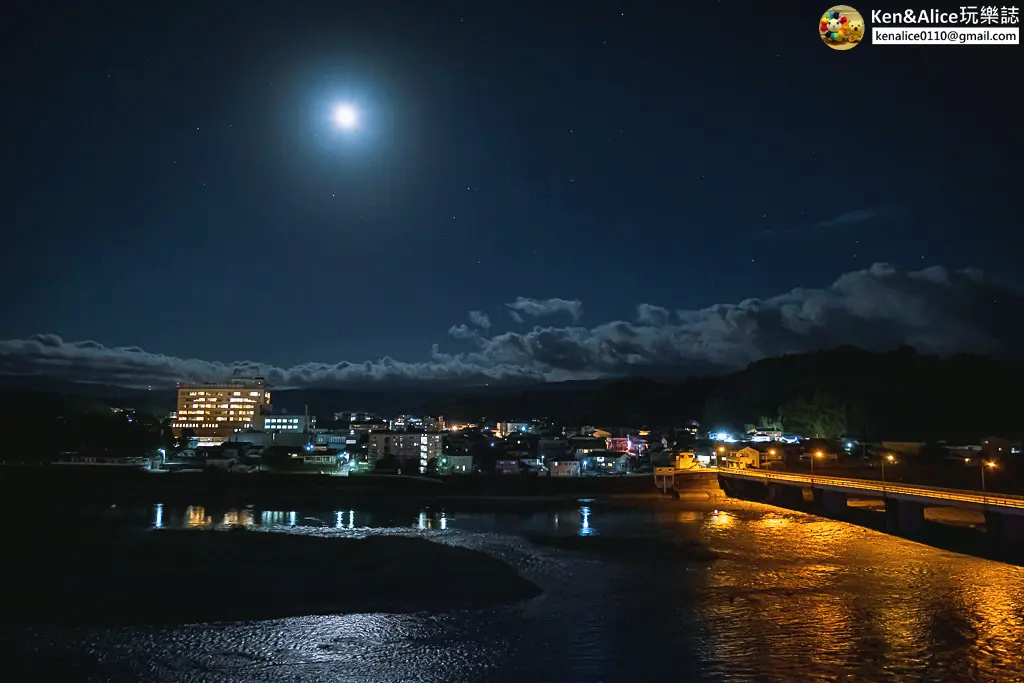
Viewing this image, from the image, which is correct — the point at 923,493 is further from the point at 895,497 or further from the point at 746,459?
the point at 746,459

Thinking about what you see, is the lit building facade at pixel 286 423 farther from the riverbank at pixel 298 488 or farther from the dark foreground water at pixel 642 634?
the dark foreground water at pixel 642 634

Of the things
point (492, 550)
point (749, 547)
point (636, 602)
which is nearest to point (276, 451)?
point (492, 550)

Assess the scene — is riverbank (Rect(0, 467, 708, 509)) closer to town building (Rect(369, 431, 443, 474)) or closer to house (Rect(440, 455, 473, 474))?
house (Rect(440, 455, 473, 474))

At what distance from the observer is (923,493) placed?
3066 centimetres

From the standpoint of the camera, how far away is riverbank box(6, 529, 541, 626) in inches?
710

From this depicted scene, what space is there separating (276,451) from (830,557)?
51129mm

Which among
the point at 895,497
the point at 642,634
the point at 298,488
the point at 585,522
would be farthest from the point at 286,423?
the point at 642,634

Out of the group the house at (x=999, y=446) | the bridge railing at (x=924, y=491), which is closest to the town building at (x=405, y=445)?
the bridge railing at (x=924, y=491)

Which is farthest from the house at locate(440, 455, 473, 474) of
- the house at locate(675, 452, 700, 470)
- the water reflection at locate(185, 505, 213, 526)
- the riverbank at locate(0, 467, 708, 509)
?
the water reflection at locate(185, 505, 213, 526)

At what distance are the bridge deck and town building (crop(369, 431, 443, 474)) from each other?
118ft

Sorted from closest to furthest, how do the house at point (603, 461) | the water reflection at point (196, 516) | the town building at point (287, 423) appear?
the water reflection at point (196, 516) < the house at point (603, 461) < the town building at point (287, 423)

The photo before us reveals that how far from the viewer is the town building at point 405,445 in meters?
70.6

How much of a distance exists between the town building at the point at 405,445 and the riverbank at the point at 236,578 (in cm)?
4099

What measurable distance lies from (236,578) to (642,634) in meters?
12.5
